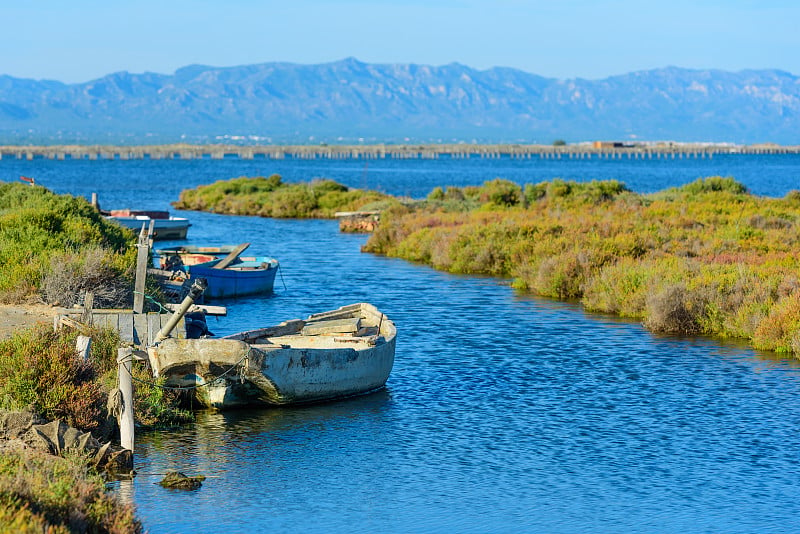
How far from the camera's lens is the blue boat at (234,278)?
3234 centimetres

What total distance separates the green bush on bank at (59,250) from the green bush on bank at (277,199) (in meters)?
35.2

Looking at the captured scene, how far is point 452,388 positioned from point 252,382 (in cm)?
441

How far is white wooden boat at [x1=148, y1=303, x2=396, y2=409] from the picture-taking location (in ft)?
58.3

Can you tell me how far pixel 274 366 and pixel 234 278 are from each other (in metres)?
14.7

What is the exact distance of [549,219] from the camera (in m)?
42.4

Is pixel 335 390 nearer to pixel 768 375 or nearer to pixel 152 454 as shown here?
pixel 152 454

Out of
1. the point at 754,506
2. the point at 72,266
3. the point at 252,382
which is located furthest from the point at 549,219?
the point at 754,506

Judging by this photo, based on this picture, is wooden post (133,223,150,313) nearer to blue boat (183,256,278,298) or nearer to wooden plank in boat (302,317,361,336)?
wooden plank in boat (302,317,361,336)

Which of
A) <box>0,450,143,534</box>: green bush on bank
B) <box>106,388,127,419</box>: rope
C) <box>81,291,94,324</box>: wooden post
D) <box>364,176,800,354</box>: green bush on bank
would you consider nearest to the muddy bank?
<box>81,291,94,324</box>: wooden post

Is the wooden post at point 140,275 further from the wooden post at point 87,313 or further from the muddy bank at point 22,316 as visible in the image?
the muddy bank at point 22,316

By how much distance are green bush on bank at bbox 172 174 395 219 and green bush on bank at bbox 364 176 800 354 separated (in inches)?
587

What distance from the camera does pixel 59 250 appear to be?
25969 millimetres

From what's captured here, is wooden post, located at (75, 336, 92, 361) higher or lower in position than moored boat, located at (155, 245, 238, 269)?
higher

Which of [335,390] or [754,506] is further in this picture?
[335,390]
